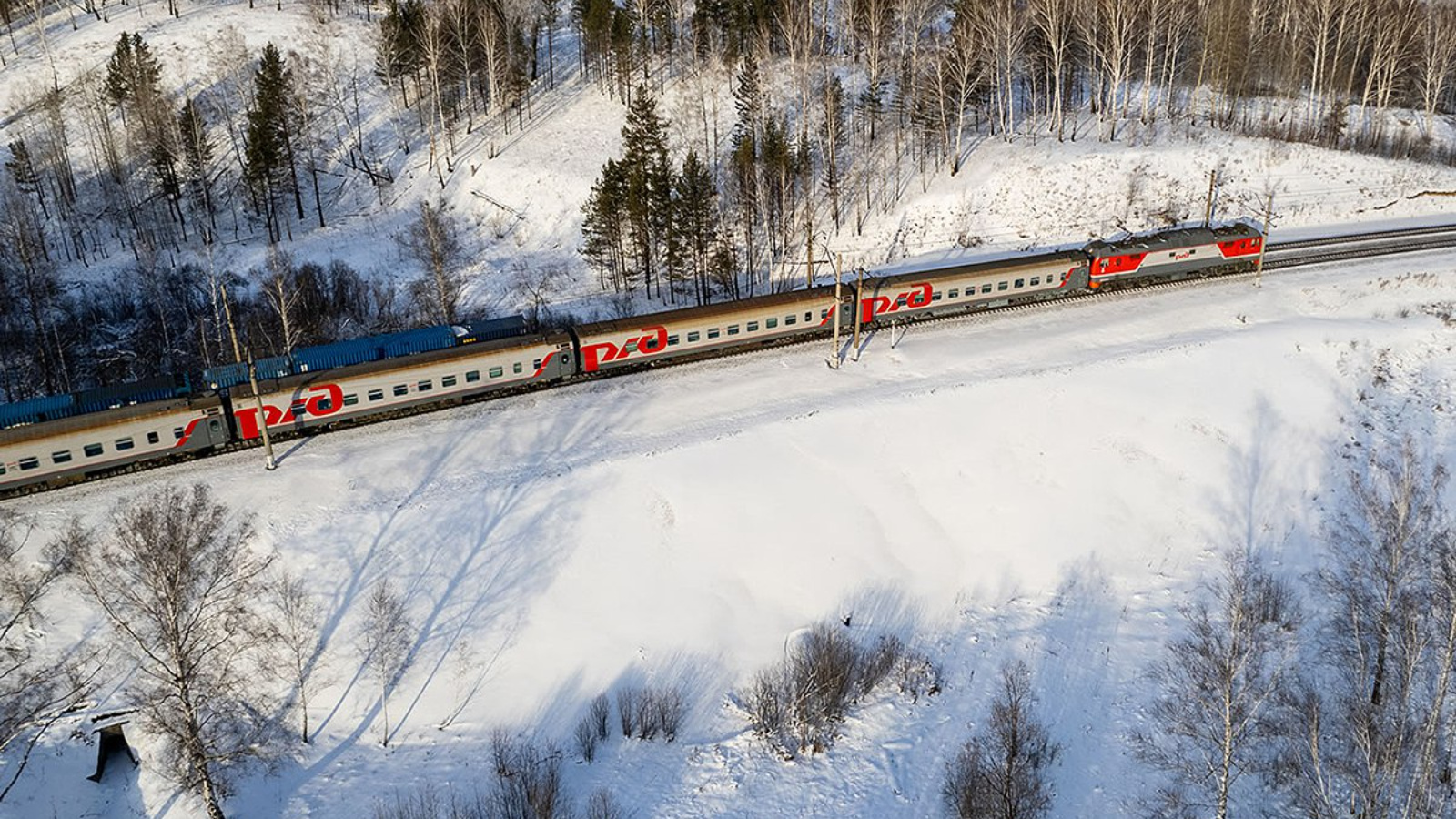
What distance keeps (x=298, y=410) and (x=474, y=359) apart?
7.17 metres

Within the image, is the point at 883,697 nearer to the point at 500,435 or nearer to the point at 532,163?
the point at 500,435

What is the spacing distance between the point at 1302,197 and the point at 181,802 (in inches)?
2711

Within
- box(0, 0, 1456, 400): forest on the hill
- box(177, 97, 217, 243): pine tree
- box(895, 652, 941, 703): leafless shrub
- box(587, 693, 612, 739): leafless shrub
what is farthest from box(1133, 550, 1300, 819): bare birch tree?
box(177, 97, 217, 243): pine tree

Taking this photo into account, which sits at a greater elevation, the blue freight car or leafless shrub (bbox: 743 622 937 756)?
the blue freight car

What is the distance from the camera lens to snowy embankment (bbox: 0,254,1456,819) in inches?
1057

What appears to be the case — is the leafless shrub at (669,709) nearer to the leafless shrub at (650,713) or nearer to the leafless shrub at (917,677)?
the leafless shrub at (650,713)

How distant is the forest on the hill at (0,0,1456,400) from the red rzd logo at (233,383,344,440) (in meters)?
16.3

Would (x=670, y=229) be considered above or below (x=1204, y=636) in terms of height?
above

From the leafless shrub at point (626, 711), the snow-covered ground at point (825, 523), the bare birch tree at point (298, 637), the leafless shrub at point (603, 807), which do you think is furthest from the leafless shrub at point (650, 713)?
the bare birch tree at point (298, 637)

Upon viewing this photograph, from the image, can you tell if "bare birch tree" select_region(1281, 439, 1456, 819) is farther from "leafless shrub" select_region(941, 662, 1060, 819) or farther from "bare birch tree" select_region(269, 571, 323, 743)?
"bare birch tree" select_region(269, 571, 323, 743)

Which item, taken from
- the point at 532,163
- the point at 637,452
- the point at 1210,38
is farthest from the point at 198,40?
the point at 1210,38

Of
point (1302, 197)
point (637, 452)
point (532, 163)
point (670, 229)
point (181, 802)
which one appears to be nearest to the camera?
point (181, 802)

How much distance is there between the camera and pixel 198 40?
83.1m

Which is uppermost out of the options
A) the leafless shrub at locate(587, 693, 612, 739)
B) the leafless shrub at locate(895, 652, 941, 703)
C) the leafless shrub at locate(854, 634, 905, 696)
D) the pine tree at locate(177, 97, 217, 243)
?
the pine tree at locate(177, 97, 217, 243)
